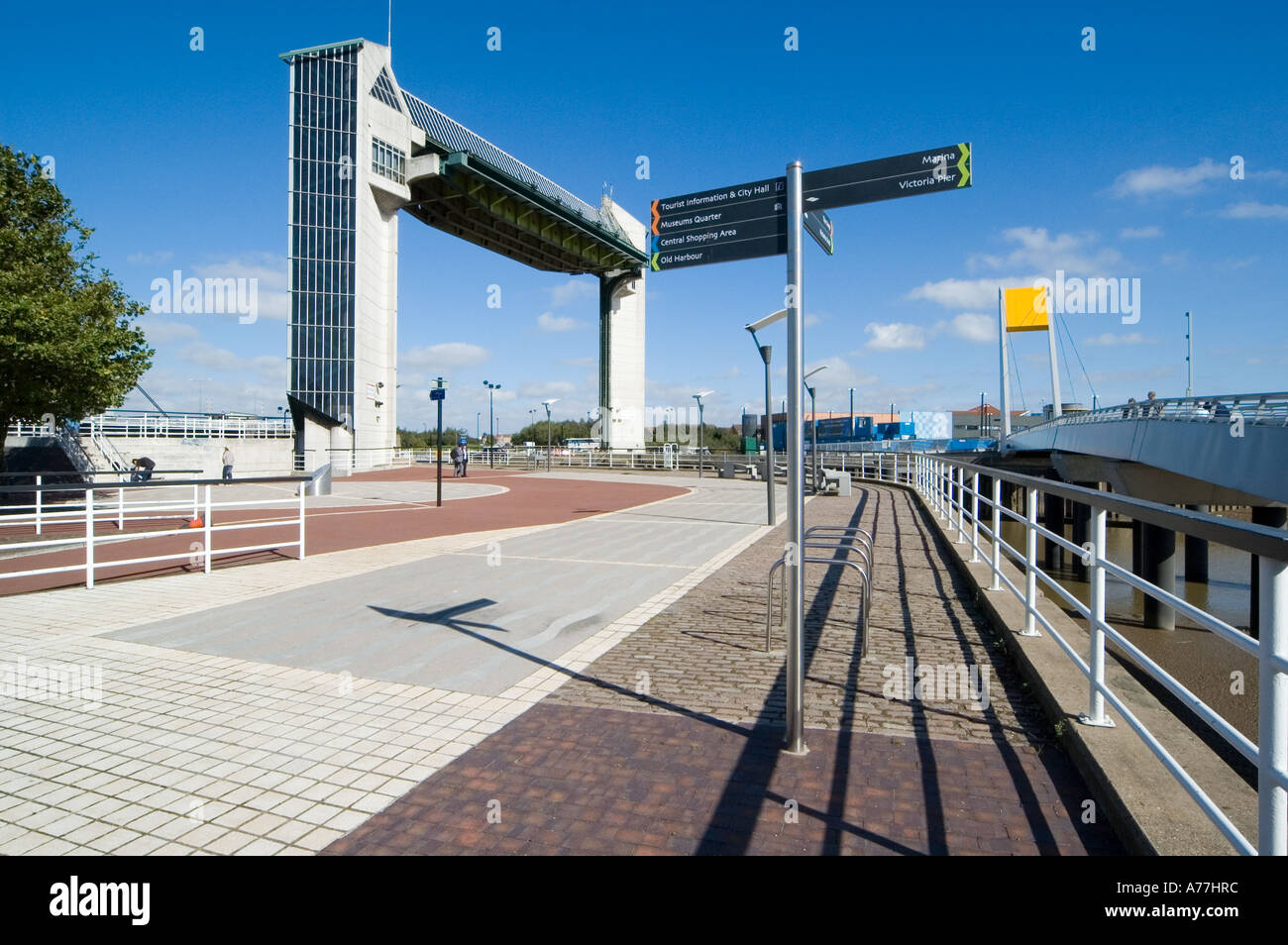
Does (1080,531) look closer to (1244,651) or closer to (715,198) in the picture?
(715,198)

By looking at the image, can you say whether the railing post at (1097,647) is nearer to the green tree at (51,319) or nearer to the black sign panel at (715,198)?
the black sign panel at (715,198)

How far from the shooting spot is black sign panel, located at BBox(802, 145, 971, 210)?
3.86 meters

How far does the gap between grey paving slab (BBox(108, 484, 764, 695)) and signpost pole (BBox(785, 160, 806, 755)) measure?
7.05 feet

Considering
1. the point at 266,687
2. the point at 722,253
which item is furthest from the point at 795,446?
the point at 266,687

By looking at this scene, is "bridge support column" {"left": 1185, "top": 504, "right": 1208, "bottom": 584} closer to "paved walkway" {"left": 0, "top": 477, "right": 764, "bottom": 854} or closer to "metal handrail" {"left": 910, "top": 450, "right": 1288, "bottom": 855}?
"paved walkway" {"left": 0, "top": 477, "right": 764, "bottom": 854}

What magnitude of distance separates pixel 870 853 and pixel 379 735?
2.78 meters

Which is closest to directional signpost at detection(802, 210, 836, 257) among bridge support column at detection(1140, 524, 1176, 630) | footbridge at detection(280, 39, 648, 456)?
bridge support column at detection(1140, 524, 1176, 630)

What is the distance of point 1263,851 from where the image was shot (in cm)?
218

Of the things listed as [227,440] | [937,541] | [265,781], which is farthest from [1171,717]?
[227,440]

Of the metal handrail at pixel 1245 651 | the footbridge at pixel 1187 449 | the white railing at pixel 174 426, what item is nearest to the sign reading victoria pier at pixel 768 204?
the metal handrail at pixel 1245 651

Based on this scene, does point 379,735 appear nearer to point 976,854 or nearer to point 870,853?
point 870,853

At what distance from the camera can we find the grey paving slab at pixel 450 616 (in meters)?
5.97

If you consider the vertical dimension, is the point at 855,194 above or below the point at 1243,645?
above

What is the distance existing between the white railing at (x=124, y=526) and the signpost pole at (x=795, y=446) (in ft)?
18.3
